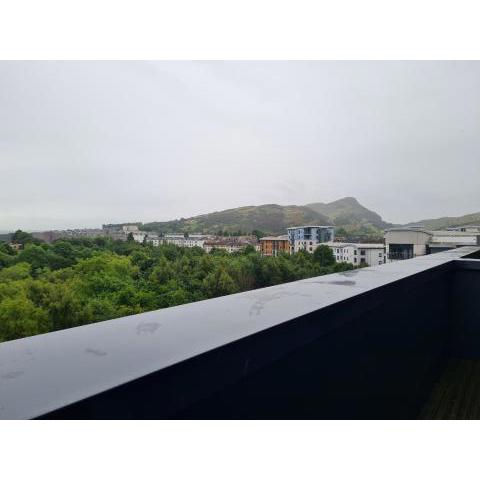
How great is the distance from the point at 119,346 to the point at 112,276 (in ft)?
20.4

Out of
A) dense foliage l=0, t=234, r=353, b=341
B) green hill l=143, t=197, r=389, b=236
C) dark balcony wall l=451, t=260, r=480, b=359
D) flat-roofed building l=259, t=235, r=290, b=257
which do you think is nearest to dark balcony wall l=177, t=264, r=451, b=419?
dark balcony wall l=451, t=260, r=480, b=359

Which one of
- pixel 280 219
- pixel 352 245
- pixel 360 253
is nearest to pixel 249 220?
pixel 280 219

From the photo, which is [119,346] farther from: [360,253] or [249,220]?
[249,220]

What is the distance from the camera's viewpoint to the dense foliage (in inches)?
197

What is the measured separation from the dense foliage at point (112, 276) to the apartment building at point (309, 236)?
1.35ft

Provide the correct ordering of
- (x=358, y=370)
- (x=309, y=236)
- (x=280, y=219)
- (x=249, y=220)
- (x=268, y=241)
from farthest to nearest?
(x=249, y=220) → (x=280, y=219) → (x=309, y=236) → (x=268, y=241) → (x=358, y=370)

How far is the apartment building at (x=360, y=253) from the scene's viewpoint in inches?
248

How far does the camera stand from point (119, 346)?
613mm

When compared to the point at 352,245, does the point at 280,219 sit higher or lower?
higher

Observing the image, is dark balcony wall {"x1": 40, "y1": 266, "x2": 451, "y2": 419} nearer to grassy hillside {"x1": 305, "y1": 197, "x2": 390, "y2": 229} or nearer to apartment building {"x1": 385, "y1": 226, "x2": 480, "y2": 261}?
apartment building {"x1": 385, "y1": 226, "x2": 480, "y2": 261}

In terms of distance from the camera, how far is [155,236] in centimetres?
693

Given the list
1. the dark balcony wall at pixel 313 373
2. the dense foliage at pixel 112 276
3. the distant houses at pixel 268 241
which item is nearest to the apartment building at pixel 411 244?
the distant houses at pixel 268 241
